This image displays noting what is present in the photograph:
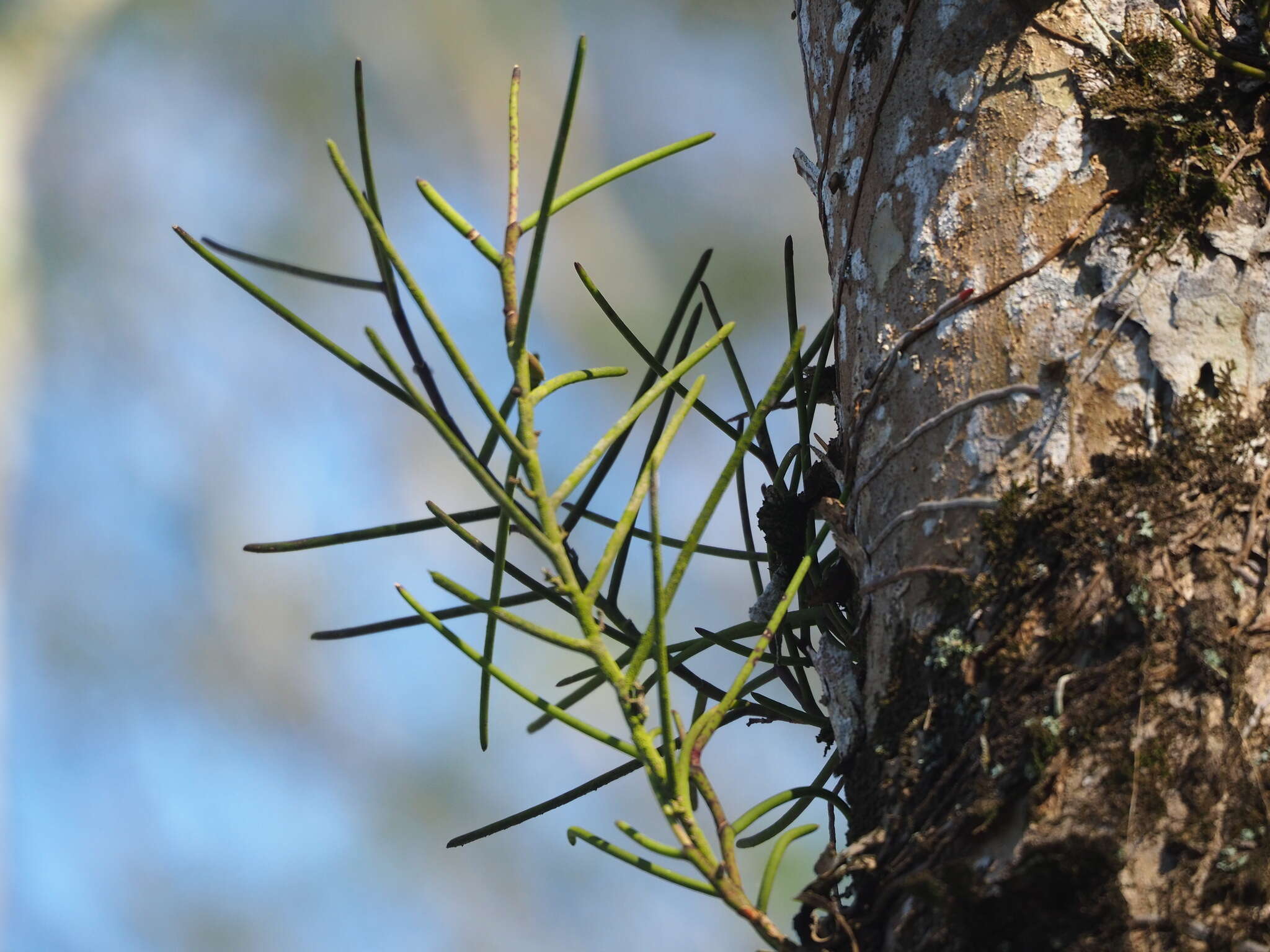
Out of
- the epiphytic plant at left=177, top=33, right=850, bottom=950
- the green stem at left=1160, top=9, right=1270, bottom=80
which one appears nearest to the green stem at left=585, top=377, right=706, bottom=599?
the epiphytic plant at left=177, top=33, right=850, bottom=950

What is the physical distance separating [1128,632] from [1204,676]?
31mm

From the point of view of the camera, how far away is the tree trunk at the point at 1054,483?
0.38 metres

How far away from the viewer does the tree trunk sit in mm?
376

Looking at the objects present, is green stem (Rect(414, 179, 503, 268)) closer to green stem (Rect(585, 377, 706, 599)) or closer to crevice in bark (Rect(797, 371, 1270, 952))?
green stem (Rect(585, 377, 706, 599))

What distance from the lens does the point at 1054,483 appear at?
44 centimetres

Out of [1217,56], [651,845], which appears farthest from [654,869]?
[1217,56]

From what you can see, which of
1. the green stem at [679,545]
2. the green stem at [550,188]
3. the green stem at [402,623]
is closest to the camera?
the green stem at [550,188]

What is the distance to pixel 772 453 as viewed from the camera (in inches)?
26.8

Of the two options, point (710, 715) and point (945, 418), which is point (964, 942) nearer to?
point (710, 715)

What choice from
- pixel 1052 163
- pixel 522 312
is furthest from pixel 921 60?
pixel 522 312

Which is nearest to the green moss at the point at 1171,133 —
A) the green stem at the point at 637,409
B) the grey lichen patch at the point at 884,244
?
the grey lichen patch at the point at 884,244

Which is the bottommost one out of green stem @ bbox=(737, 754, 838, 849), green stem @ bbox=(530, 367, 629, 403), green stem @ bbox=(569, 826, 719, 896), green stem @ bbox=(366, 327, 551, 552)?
green stem @ bbox=(569, 826, 719, 896)

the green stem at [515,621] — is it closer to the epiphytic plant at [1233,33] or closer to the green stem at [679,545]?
the green stem at [679,545]

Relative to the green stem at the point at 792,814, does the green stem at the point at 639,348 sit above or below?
above
